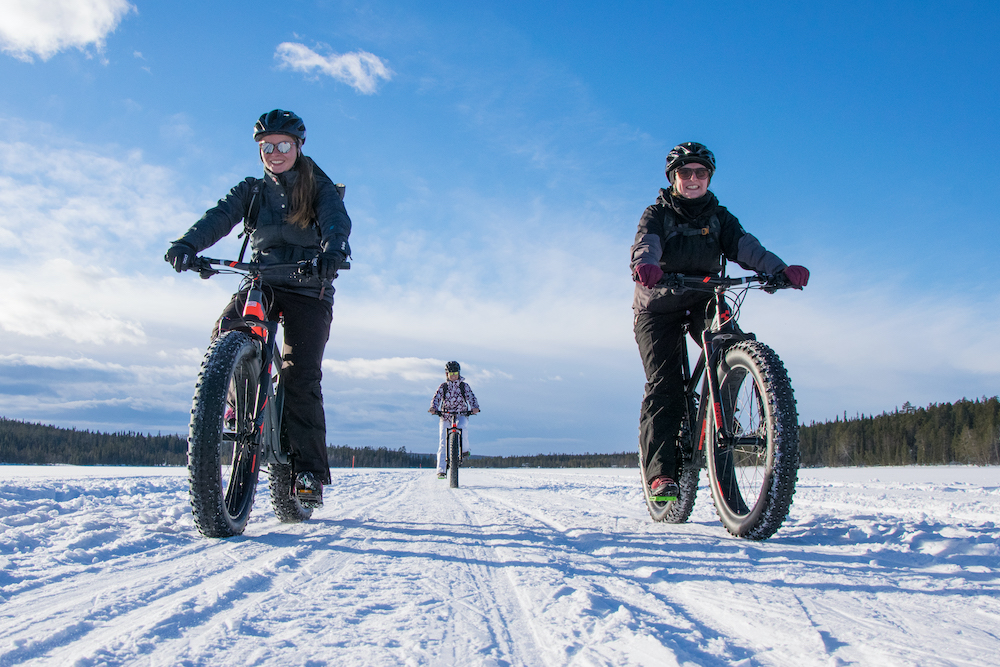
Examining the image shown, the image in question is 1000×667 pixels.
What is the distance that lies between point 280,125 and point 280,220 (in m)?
0.61

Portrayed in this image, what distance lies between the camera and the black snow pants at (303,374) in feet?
11.1

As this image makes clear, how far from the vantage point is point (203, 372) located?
256 cm

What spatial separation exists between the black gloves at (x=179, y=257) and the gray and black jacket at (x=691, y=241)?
258 centimetres

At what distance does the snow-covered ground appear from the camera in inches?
41.9

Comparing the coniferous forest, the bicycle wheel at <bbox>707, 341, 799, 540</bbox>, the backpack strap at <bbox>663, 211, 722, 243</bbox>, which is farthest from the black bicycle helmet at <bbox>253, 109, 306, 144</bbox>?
the coniferous forest

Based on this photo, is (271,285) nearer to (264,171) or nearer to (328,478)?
(264,171)

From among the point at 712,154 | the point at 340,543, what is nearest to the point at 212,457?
the point at 340,543

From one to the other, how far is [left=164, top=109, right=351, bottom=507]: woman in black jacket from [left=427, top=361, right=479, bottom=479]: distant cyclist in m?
7.79

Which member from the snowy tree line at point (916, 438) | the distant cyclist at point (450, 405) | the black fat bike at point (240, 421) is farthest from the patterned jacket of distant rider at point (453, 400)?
the snowy tree line at point (916, 438)

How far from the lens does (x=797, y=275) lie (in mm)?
3188

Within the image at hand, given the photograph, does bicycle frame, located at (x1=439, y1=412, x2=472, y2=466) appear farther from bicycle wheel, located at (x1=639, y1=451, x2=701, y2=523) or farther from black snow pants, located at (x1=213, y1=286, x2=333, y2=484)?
bicycle wheel, located at (x1=639, y1=451, x2=701, y2=523)

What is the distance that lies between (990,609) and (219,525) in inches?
106

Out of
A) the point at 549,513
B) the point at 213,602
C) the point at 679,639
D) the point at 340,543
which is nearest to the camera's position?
the point at 679,639

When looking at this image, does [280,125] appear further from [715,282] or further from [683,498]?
[683,498]
